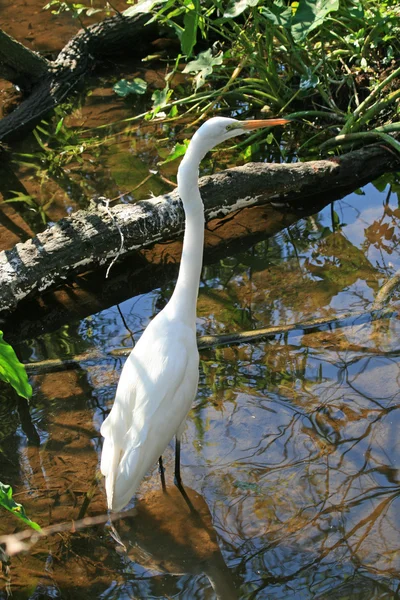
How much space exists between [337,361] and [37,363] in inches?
61.9

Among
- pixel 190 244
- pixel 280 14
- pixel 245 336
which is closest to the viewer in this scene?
pixel 190 244

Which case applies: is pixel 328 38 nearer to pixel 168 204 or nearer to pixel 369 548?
pixel 168 204

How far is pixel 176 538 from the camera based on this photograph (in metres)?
2.82

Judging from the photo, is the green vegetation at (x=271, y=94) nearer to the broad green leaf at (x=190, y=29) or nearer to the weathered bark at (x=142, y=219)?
the broad green leaf at (x=190, y=29)

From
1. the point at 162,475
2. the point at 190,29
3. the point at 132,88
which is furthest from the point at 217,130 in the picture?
the point at 132,88

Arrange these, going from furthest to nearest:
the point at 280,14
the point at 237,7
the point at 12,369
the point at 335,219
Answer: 1. the point at 335,219
2. the point at 280,14
3. the point at 237,7
4. the point at 12,369

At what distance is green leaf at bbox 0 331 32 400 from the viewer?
62.7 inches

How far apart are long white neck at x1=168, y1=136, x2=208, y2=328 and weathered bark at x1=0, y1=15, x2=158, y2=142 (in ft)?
12.9

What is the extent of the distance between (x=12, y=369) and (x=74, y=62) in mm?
6269

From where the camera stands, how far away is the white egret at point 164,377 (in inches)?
107

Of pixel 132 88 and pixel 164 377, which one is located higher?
pixel 132 88

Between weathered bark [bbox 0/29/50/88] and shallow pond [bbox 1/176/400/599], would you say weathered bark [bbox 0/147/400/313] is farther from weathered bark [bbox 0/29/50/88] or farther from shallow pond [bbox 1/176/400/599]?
weathered bark [bbox 0/29/50/88]

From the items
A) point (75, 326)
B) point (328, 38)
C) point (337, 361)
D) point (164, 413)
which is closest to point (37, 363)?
point (75, 326)

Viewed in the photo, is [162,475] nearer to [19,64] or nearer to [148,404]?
[148,404]
